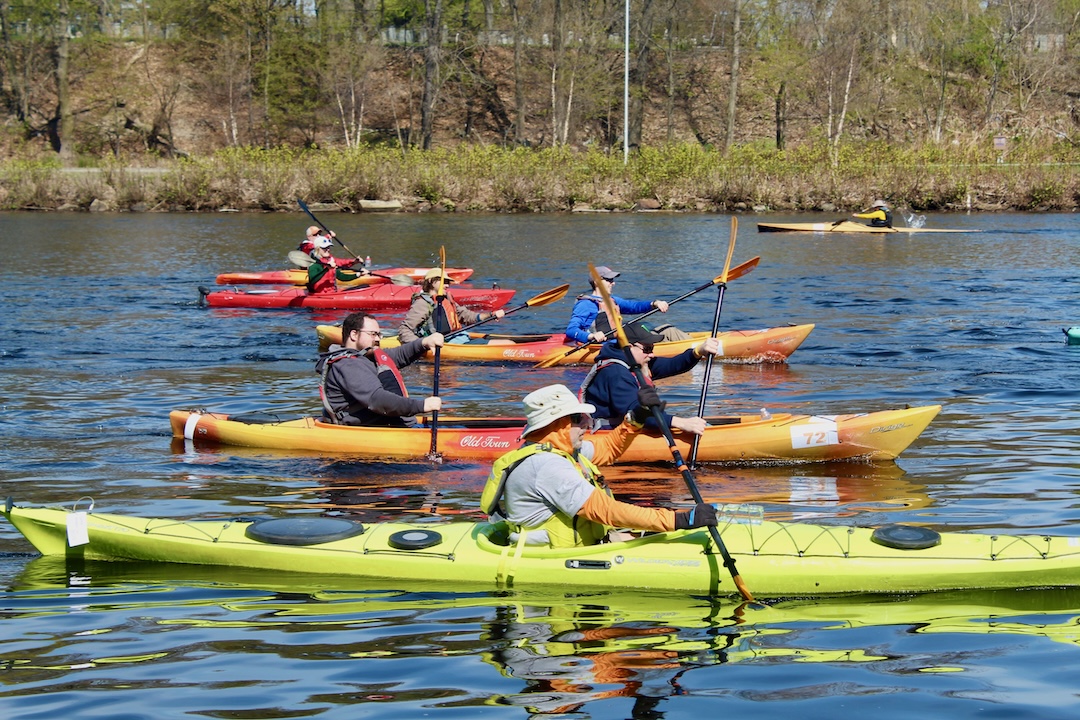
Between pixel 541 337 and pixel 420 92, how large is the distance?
4161 centimetres

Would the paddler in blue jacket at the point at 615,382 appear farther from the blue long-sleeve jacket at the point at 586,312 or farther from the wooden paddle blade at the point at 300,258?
the wooden paddle blade at the point at 300,258

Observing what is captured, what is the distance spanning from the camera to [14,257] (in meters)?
24.6

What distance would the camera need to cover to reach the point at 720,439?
9.02 m

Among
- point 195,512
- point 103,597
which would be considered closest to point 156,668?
point 103,597

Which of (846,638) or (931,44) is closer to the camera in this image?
(846,638)

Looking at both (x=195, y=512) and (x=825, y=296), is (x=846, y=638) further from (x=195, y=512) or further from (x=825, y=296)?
(x=825, y=296)

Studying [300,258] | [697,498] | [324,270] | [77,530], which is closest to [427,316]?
[300,258]

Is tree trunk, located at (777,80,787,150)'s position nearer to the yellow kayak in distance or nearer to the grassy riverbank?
the grassy riverbank

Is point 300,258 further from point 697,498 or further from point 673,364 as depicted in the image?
point 697,498

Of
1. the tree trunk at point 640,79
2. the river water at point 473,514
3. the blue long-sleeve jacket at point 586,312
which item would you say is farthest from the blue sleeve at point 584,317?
the tree trunk at point 640,79

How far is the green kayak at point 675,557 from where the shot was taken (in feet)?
19.6

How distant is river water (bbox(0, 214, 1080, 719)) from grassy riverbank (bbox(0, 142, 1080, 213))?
1664cm

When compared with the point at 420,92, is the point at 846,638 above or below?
below

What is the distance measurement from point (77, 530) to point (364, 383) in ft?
9.13
